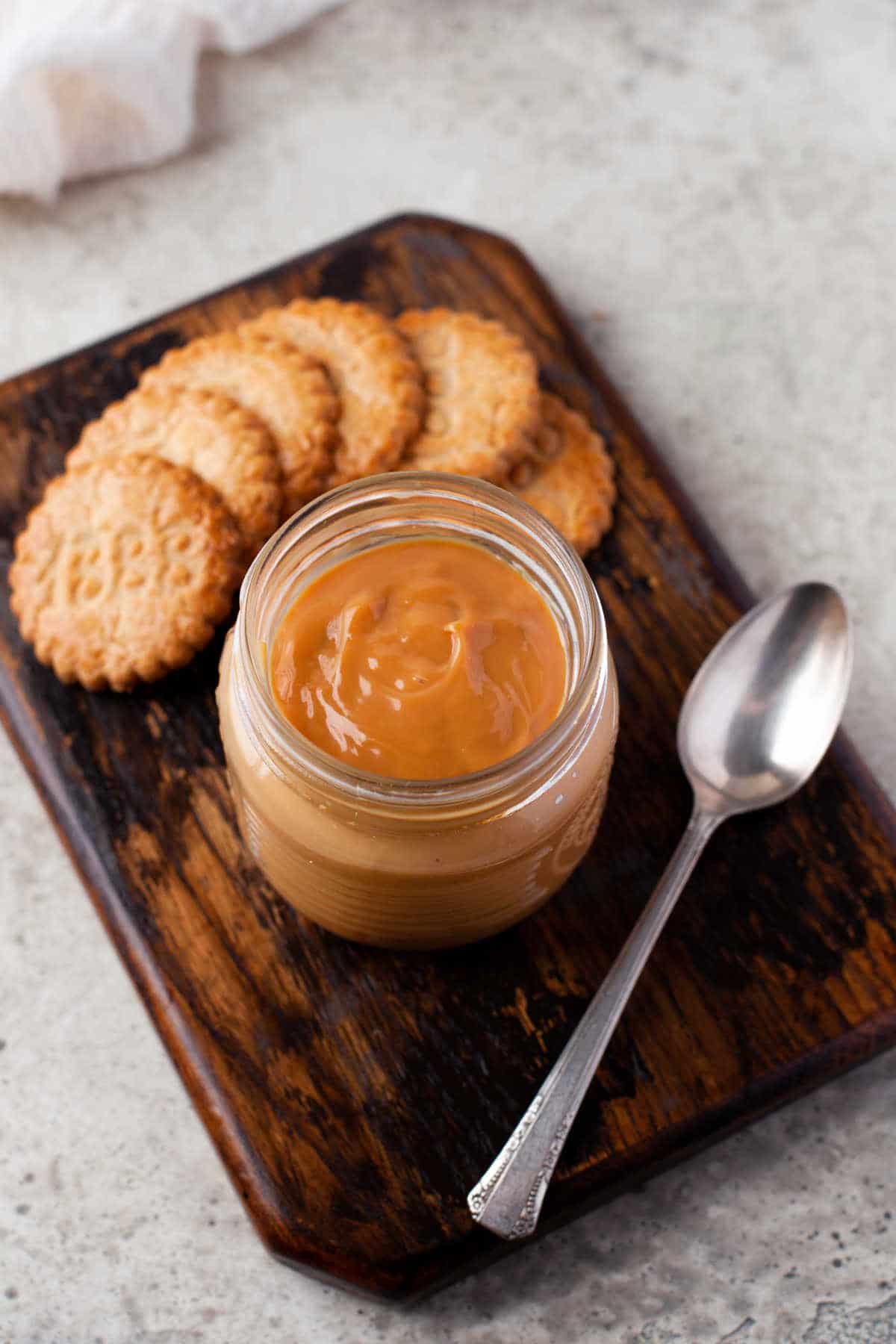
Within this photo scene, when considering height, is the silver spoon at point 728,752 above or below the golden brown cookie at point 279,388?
below

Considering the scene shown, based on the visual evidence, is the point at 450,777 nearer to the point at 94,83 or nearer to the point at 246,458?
the point at 246,458

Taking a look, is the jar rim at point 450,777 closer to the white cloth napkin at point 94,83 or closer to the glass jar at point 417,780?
the glass jar at point 417,780

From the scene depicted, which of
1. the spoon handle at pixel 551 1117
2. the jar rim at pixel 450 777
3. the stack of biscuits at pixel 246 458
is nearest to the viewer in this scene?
the jar rim at pixel 450 777

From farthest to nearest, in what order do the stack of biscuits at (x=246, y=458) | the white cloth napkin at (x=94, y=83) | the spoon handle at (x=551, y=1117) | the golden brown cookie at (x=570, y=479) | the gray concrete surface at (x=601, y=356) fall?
the white cloth napkin at (x=94, y=83)
the golden brown cookie at (x=570, y=479)
the stack of biscuits at (x=246, y=458)
the gray concrete surface at (x=601, y=356)
the spoon handle at (x=551, y=1117)

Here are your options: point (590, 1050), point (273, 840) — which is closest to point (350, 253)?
point (273, 840)

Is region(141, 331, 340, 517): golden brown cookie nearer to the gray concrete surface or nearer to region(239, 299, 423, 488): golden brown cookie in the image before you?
region(239, 299, 423, 488): golden brown cookie

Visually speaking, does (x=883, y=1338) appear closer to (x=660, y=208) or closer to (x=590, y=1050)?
(x=590, y=1050)

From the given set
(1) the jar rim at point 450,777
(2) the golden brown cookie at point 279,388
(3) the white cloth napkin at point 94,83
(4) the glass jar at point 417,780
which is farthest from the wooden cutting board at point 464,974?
(3) the white cloth napkin at point 94,83
